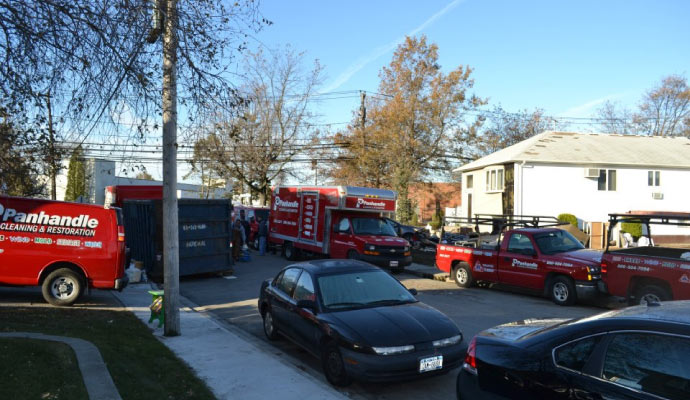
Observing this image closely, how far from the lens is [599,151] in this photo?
29.9 m

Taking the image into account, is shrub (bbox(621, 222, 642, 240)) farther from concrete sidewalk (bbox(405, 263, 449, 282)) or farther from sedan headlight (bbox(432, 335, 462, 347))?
sedan headlight (bbox(432, 335, 462, 347))

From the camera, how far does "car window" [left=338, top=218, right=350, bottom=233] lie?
59.8 ft

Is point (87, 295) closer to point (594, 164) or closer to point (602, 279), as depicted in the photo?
point (602, 279)

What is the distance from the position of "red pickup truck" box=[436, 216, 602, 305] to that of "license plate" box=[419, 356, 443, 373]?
6.67 metres

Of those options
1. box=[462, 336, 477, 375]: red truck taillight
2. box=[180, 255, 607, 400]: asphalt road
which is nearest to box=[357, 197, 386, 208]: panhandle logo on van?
box=[180, 255, 607, 400]: asphalt road

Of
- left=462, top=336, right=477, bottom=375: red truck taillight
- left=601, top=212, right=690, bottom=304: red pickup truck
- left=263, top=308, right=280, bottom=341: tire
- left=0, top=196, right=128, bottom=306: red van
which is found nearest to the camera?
left=462, top=336, right=477, bottom=375: red truck taillight

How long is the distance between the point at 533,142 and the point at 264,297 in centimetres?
2592

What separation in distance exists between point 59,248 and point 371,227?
1018cm

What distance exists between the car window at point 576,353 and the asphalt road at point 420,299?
269cm

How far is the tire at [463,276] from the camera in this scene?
47.0 ft

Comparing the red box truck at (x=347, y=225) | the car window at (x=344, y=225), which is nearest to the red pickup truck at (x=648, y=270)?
the red box truck at (x=347, y=225)

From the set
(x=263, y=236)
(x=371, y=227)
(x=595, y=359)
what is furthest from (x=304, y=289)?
(x=263, y=236)

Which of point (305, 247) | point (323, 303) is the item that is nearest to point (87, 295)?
point (323, 303)

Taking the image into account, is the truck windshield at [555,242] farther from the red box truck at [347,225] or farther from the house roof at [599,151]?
the house roof at [599,151]
